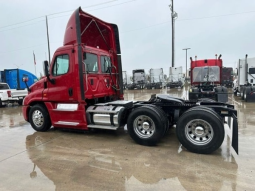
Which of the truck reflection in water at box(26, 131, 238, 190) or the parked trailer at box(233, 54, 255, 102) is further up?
the parked trailer at box(233, 54, 255, 102)

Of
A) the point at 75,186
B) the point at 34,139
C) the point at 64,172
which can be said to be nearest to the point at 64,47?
the point at 34,139

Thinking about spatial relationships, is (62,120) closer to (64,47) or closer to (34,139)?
(34,139)

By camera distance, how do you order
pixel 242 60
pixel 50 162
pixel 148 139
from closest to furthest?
pixel 50 162, pixel 148 139, pixel 242 60

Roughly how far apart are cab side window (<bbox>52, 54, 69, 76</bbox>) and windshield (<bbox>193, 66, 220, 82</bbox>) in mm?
8962

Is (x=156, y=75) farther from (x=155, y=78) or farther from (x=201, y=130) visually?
(x=201, y=130)

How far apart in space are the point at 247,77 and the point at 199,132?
10.9m

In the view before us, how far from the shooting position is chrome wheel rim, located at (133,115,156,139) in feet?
14.4

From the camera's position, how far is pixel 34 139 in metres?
5.34

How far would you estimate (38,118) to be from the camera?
5.97 meters

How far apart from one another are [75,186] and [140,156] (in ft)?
4.87

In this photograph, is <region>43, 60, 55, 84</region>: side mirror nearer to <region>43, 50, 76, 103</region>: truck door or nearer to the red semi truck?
<region>43, 50, 76, 103</region>: truck door

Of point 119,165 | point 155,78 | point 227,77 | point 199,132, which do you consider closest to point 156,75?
point 155,78

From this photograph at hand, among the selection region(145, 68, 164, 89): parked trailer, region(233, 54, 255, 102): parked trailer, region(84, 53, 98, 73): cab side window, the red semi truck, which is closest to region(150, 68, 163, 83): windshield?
region(145, 68, 164, 89): parked trailer

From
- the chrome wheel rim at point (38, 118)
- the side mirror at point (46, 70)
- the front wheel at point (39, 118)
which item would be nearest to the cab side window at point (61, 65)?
the side mirror at point (46, 70)
